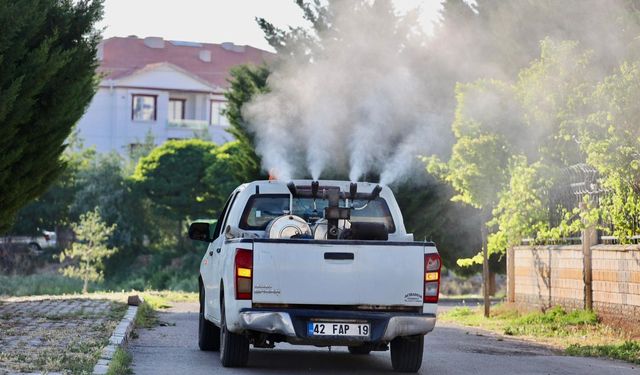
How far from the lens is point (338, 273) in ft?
40.4

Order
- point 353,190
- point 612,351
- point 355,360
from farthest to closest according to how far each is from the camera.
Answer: point 612,351
point 355,360
point 353,190

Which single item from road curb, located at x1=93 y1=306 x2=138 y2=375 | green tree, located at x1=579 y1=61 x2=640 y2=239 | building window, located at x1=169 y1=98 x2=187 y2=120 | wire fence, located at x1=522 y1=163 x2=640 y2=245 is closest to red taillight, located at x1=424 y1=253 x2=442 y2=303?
road curb, located at x1=93 y1=306 x2=138 y2=375

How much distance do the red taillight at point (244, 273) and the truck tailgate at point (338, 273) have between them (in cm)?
5

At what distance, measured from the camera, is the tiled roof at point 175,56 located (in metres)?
86.8

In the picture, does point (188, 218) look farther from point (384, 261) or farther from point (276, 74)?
point (384, 261)

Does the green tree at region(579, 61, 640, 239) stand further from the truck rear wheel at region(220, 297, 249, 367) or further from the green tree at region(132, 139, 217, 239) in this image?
the green tree at region(132, 139, 217, 239)

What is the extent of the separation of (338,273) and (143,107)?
72.7 metres

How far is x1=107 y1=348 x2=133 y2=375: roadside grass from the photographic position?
38.7 feet

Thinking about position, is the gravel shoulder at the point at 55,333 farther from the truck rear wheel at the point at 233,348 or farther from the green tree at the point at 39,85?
the green tree at the point at 39,85

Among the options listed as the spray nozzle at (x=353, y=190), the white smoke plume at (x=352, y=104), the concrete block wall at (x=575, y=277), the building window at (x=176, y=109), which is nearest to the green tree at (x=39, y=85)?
the spray nozzle at (x=353, y=190)

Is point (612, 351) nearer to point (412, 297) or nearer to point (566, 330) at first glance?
point (566, 330)

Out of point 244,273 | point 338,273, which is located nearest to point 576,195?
point 338,273

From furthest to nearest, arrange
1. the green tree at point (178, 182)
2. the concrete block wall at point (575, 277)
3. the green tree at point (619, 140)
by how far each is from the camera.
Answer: the green tree at point (178, 182) → the concrete block wall at point (575, 277) → the green tree at point (619, 140)

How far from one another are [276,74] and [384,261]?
3458cm
